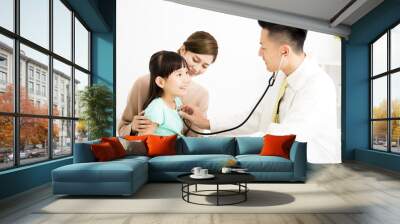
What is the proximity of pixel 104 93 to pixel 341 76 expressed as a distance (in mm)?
5537

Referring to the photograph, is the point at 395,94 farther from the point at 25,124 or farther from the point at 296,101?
the point at 25,124

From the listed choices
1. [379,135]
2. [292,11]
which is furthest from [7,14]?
[379,135]

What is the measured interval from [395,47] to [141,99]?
18.0 ft

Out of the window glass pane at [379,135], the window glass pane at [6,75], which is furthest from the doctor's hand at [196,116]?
the window glass pane at [6,75]

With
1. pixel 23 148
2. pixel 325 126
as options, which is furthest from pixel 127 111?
pixel 325 126

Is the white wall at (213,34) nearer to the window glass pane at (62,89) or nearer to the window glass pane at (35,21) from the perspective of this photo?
the window glass pane at (62,89)

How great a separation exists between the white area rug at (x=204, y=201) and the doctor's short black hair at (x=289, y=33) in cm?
422

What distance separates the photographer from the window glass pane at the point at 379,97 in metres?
8.31

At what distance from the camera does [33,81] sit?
559 centimetres

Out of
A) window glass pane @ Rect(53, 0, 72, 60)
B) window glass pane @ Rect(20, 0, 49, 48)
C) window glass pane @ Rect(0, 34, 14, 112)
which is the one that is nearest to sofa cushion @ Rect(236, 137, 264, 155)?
window glass pane @ Rect(53, 0, 72, 60)

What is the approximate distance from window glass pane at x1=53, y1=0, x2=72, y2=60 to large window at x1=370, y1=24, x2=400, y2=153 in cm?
646

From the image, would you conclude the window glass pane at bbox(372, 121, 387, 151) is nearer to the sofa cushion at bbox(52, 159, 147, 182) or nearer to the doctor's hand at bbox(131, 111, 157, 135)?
the doctor's hand at bbox(131, 111, 157, 135)

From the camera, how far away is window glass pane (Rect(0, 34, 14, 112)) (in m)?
4.70

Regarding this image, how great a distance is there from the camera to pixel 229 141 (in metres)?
6.91
